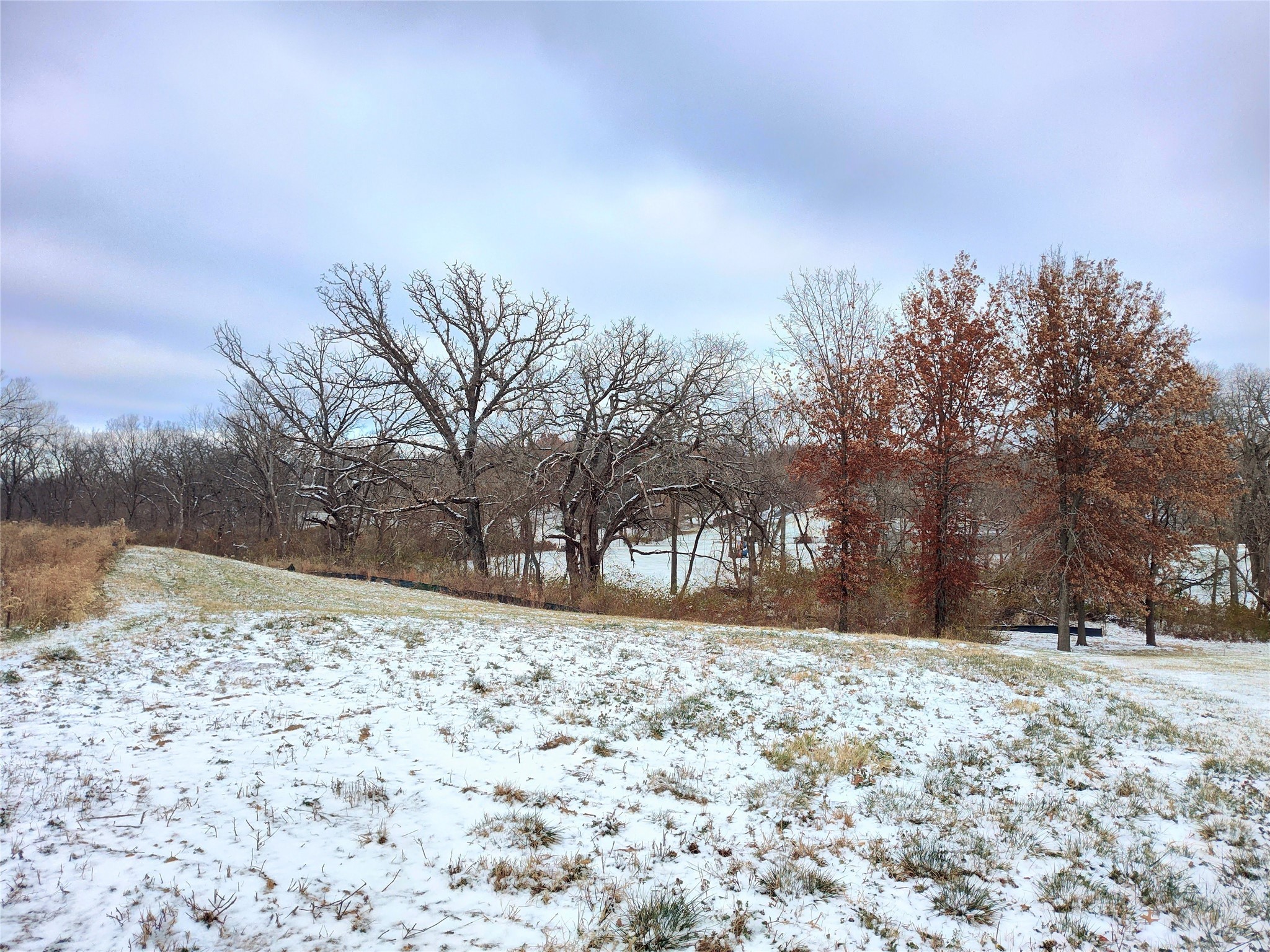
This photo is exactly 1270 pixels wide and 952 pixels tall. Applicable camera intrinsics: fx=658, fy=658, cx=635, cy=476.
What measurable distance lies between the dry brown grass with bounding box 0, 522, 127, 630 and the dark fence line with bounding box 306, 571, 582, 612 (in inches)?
252

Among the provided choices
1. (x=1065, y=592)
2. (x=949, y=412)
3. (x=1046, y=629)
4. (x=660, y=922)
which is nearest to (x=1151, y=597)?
(x=1046, y=629)

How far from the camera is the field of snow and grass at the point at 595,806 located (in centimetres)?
322

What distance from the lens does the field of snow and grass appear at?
3.22 meters

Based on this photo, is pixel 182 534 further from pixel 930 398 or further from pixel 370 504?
pixel 930 398

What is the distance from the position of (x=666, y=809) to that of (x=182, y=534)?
40.1 metres

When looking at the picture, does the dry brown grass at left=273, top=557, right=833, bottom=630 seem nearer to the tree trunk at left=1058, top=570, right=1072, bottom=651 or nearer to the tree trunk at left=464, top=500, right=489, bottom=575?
the tree trunk at left=464, top=500, right=489, bottom=575

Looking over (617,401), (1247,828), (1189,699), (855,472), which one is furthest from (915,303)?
(1247,828)

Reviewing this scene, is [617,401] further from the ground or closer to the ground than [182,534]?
further from the ground

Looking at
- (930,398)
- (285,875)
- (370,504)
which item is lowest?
(285,875)

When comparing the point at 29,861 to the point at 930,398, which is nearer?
the point at 29,861

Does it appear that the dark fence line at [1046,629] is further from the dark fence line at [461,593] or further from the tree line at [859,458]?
the dark fence line at [461,593]

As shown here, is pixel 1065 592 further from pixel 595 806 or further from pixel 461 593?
pixel 595 806

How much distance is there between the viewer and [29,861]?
3389 mm

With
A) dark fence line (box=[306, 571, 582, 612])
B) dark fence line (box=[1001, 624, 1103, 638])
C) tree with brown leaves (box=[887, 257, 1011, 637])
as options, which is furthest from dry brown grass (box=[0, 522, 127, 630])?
dark fence line (box=[1001, 624, 1103, 638])
